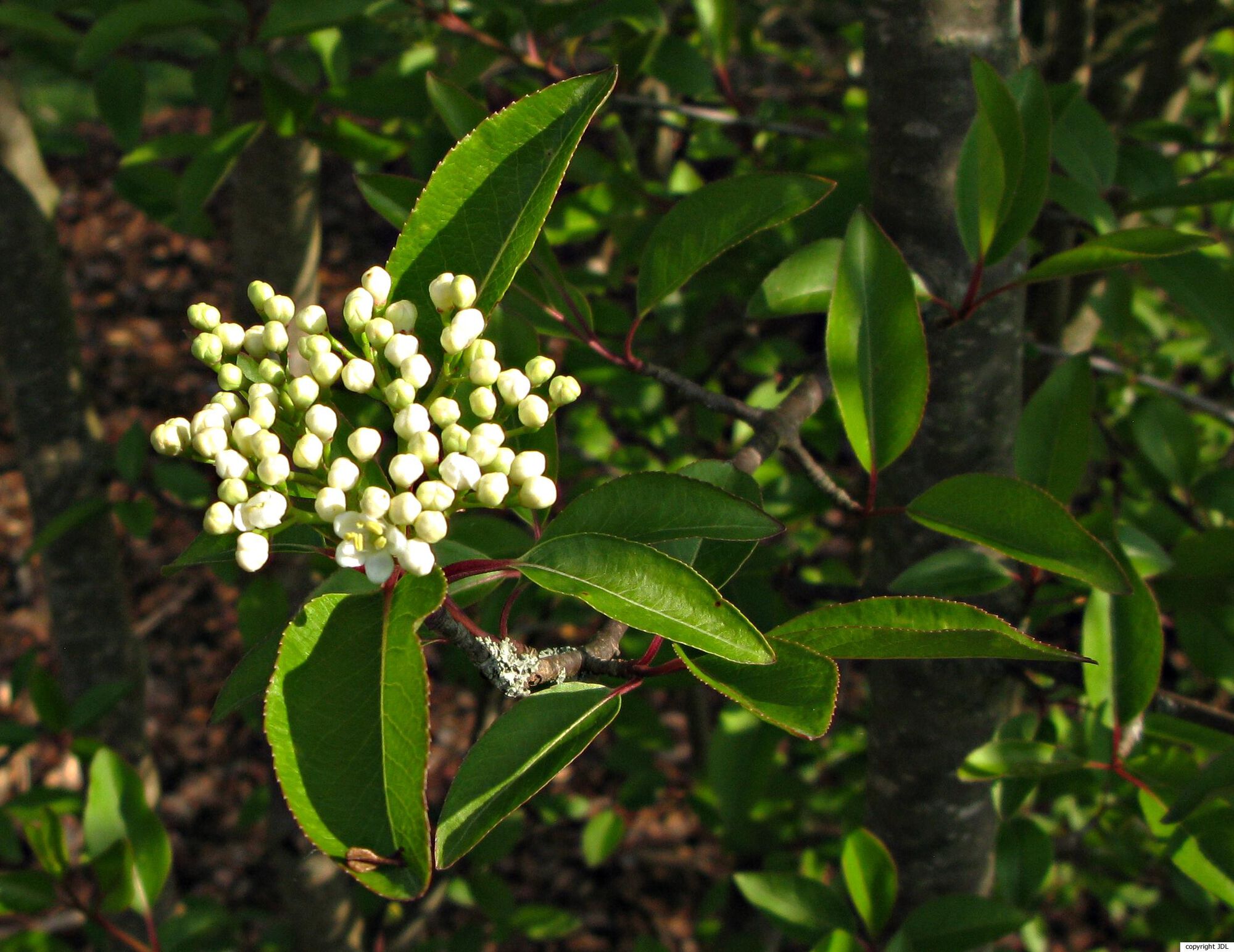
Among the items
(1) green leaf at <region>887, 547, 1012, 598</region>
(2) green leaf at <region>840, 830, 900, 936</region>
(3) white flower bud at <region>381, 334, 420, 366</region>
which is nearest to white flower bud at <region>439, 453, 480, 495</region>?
(3) white flower bud at <region>381, 334, 420, 366</region>

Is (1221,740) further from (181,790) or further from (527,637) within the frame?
(181,790)

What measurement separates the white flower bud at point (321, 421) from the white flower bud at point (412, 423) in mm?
51

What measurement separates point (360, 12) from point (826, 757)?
195cm

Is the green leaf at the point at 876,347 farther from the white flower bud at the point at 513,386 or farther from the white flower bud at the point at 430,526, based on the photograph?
the white flower bud at the point at 430,526

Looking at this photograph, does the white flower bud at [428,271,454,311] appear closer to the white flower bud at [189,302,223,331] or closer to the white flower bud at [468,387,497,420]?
the white flower bud at [468,387,497,420]

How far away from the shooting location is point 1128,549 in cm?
131

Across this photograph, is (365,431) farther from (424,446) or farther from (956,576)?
(956,576)

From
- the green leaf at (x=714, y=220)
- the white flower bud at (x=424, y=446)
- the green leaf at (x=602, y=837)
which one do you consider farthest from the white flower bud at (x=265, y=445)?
the green leaf at (x=602, y=837)

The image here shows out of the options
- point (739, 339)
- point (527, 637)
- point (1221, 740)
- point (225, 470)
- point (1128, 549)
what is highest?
point (225, 470)

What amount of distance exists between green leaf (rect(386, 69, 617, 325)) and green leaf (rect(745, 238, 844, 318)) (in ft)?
1.15

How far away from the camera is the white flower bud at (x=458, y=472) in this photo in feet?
2.59

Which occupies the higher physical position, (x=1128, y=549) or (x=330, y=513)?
(x=330, y=513)

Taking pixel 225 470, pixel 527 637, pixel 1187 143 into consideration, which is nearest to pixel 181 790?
pixel 527 637

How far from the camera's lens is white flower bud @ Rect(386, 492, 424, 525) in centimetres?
75
